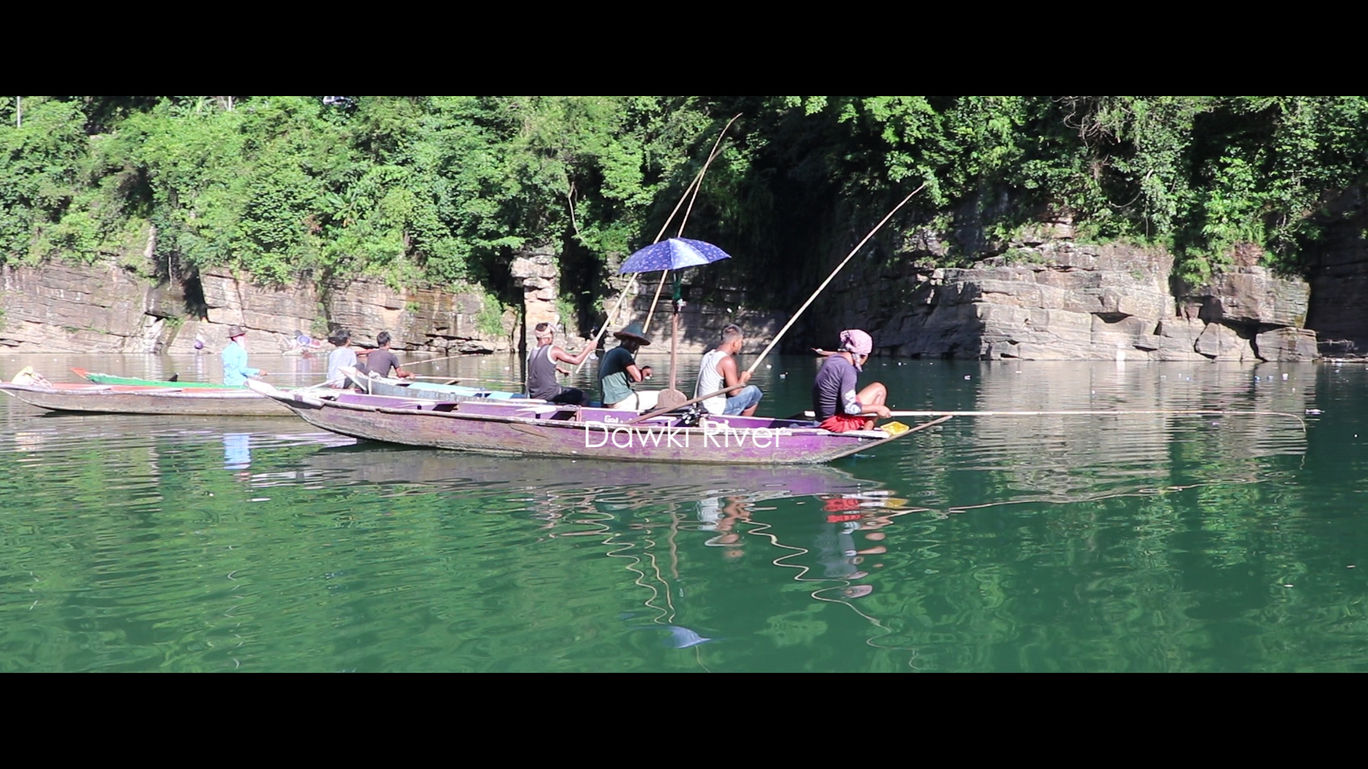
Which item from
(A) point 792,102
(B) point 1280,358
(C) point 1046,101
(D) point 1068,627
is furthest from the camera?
(A) point 792,102

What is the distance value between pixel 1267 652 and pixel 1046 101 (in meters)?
28.1

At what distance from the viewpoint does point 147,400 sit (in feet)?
55.9

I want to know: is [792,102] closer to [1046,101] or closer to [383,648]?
[1046,101]

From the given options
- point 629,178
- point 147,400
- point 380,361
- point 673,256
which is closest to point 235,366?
point 147,400

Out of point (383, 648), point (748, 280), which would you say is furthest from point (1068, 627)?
point (748, 280)

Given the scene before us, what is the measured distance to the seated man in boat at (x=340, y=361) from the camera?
1579cm

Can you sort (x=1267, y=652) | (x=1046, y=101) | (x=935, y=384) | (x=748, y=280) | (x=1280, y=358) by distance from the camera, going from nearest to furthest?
(x=1267, y=652) < (x=935, y=384) < (x=1280, y=358) < (x=1046, y=101) < (x=748, y=280)

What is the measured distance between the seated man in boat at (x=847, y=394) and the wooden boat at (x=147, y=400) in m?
8.64

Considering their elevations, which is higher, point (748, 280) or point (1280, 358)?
point (748, 280)

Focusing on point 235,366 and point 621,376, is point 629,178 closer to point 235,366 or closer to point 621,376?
point 235,366

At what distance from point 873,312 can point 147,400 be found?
2265 centimetres

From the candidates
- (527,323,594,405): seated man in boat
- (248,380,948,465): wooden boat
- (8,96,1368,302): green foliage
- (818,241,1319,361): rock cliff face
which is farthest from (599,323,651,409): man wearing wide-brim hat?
(8,96,1368,302): green foliage

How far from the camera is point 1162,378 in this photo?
2402 centimetres
